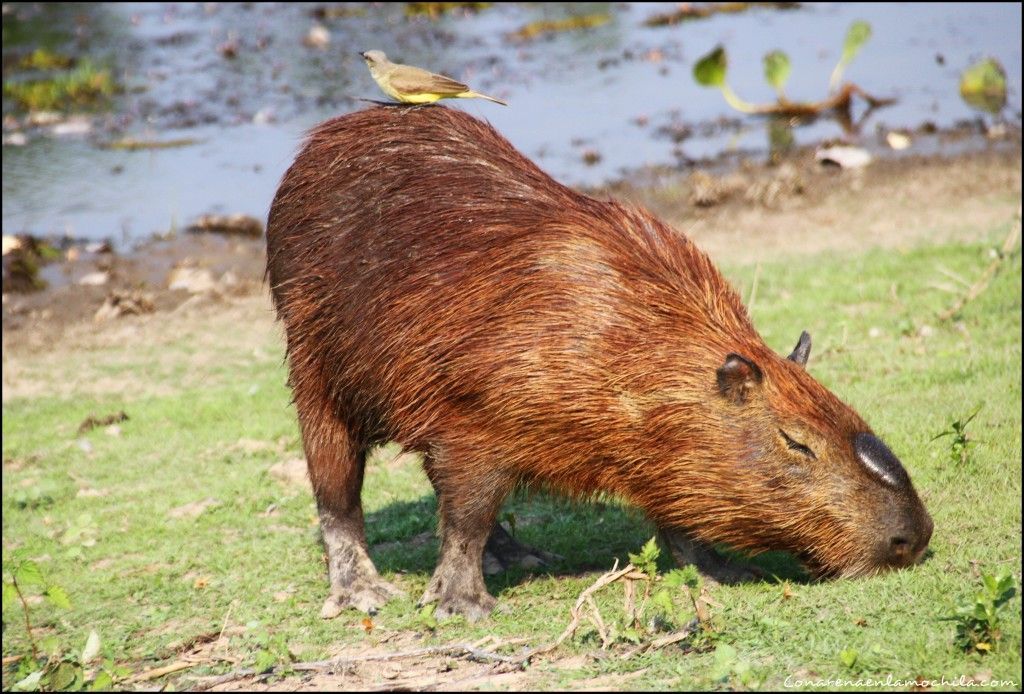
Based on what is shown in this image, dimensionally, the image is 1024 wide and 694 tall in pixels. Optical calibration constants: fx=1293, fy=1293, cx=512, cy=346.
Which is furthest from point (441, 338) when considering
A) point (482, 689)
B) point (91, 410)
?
point (91, 410)

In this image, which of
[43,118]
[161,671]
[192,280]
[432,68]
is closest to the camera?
[161,671]

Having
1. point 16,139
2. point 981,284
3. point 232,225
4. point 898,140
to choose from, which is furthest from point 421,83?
point 16,139

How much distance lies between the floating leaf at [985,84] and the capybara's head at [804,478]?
10.7 m

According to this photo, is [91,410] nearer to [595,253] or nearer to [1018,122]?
[595,253]

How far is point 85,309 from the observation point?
10.3 m

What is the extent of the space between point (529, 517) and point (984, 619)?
2.69 m

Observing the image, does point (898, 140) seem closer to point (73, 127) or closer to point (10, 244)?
point (10, 244)

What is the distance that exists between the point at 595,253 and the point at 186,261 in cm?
721

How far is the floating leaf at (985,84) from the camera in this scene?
14104 millimetres

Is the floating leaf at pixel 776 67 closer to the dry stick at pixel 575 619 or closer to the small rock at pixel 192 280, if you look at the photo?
the small rock at pixel 192 280

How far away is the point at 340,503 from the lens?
212 inches

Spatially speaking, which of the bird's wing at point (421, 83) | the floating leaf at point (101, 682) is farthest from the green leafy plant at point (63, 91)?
the floating leaf at point (101, 682)

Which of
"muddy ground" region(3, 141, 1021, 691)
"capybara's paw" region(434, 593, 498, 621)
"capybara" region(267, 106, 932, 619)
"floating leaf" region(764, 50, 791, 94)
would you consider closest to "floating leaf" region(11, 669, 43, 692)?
"capybara" region(267, 106, 932, 619)

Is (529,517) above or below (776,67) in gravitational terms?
below
